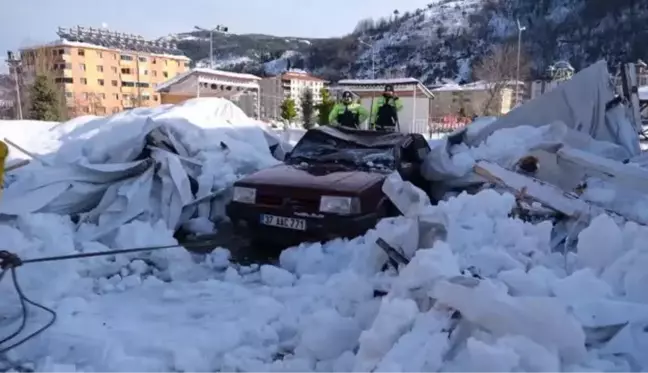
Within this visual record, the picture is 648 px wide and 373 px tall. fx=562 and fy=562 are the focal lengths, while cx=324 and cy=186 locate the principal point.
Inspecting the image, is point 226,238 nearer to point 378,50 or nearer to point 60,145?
point 60,145

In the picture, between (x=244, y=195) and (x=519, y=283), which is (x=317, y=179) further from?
(x=519, y=283)

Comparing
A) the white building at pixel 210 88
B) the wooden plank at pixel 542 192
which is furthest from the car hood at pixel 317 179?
the white building at pixel 210 88

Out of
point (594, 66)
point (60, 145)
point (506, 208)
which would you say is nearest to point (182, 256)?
point (506, 208)

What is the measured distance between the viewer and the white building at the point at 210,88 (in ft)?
109

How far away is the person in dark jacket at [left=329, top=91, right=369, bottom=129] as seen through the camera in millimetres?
10055

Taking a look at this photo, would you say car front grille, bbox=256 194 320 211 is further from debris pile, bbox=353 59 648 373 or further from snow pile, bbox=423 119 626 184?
snow pile, bbox=423 119 626 184

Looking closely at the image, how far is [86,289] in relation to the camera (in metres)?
4.57

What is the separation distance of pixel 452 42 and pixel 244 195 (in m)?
118

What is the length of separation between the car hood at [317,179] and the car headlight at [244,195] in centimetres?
8

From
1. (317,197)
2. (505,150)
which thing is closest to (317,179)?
(317,197)

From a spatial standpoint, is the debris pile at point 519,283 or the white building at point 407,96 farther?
the white building at point 407,96

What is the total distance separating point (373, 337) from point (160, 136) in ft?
18.4

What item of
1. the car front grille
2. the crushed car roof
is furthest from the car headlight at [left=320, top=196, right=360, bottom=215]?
the crushed car roof

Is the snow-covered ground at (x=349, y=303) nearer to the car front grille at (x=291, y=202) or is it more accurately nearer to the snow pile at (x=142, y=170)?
the car front grille at (x=291, y=202)
